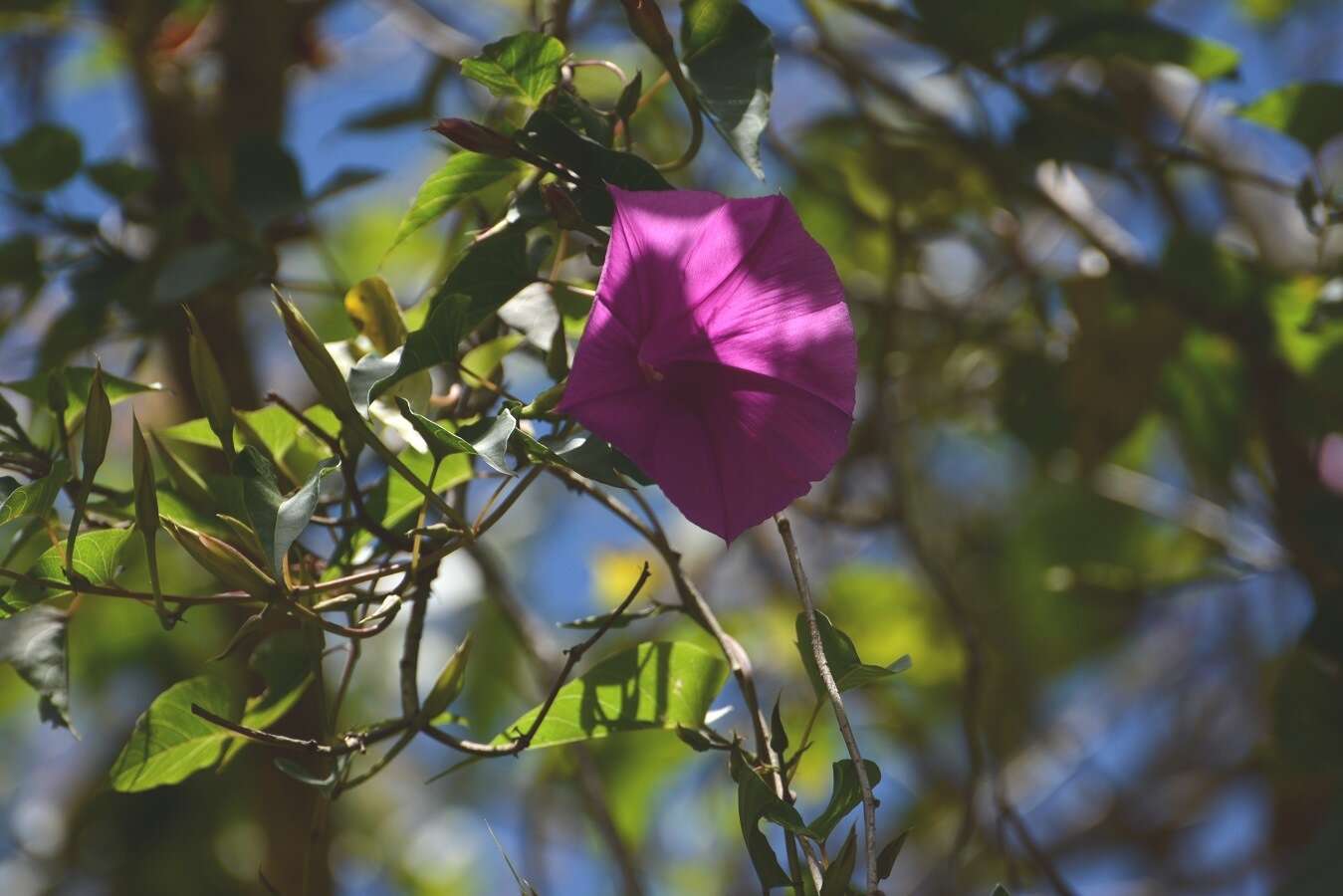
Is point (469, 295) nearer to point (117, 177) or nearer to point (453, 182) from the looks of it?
point (453, 182)

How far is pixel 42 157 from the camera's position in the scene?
1.01 m

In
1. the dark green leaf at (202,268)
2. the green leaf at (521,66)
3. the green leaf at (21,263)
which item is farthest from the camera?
the green leaf at (21,263)

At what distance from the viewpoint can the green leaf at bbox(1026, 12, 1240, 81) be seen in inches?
42.3

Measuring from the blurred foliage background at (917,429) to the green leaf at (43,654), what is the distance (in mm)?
57

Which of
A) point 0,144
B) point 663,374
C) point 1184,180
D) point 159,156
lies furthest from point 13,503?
point 1184,180

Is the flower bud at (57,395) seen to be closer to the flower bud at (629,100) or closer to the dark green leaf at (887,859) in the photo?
the flower bud at (629,100)

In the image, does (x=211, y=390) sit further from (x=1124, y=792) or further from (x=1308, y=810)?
(x=1124, y=792)

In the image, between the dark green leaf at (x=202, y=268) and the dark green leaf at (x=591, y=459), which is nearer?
the dark green leaf at (x=591, y=459)

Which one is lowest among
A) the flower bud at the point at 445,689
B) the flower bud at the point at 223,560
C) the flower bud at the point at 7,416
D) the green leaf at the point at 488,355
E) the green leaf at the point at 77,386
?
the flower bud at the point at 445,689

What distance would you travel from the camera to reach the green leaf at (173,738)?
2.36 feet

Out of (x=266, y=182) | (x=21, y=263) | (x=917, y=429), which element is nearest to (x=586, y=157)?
(x=266, y=182)

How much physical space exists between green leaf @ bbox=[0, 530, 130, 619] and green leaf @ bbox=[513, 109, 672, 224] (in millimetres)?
279

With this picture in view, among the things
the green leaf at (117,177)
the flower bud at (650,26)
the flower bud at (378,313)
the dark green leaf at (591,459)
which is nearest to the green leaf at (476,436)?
the dark green leaf at (591,459)

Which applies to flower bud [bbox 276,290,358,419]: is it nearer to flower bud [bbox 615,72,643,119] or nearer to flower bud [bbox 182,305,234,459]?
flower bud [bbox 182,305,234,459]
